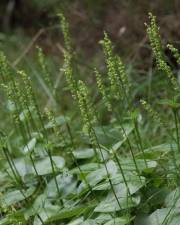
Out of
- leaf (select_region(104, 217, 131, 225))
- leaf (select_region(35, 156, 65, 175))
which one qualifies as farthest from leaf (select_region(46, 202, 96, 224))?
leaf (select_region(35, 156, 65, 175))

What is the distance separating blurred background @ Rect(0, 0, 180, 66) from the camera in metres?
3.75

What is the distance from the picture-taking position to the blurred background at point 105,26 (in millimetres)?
3746

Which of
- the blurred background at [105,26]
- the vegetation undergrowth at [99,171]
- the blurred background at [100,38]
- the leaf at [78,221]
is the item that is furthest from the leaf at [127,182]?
the blurred background at [105,26]

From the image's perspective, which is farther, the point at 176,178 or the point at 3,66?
the point at 3,66

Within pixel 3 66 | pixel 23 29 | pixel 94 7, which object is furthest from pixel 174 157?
pixel 23 29

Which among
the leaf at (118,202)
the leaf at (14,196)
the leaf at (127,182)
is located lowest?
the leaf at (14,196)

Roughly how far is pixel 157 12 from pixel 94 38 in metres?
0.52

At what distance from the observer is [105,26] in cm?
420

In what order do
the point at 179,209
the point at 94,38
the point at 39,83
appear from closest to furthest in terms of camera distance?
the point at 179,209 < the point at 39,83 < the point at 94,38

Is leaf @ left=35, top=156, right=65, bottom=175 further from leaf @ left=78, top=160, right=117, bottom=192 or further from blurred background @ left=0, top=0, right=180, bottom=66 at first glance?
blurred background @ left=0, top=0, right=180, bottom=66

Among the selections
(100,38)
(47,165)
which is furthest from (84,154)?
(100,38)

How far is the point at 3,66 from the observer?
201cm

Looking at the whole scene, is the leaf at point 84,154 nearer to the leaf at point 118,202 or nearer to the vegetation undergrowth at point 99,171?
the vegetation undergrowth at point 99,171

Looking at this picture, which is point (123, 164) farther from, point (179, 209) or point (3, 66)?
point (3, 66)
